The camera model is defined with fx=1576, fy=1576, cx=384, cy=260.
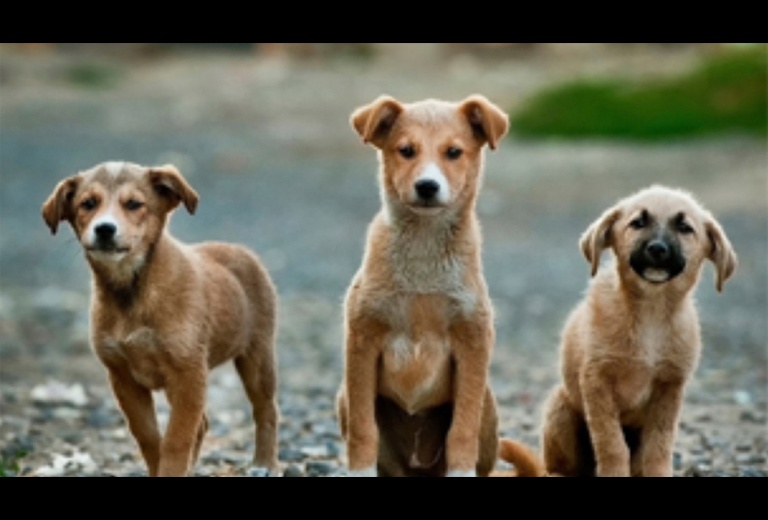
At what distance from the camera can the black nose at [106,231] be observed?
7055mm

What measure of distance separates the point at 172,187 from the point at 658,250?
2232 mm

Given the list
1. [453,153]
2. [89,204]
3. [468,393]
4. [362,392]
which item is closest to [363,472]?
[362,392]

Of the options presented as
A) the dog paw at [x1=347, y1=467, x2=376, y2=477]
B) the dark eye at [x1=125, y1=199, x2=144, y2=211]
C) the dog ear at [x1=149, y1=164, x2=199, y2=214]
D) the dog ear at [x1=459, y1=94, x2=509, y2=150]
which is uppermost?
the dog ear at [x1=459, y1=94, x2=509, y2=150]

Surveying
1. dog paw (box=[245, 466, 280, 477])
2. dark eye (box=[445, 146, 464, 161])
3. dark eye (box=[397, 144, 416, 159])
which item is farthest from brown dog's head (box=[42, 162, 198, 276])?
dog paw (box=[245, 466, 280, 477])

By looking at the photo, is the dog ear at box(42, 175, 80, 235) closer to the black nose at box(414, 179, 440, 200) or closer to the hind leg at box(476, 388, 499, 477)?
the black nose at box(414, 179, 440, 200)

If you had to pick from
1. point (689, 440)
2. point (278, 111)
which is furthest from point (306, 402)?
point (278, 111)

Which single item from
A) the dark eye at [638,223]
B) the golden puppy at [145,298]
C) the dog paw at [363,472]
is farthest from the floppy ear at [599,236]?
the golden puppy at [145,298]

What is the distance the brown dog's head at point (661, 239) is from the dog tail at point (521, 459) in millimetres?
1271

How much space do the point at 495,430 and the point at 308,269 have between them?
11964 millimetres

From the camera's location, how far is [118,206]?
719 cm

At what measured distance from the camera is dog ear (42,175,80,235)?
7.36 metres

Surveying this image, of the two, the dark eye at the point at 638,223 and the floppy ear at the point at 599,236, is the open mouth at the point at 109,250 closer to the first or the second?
the floppy ear at the point at 599,236

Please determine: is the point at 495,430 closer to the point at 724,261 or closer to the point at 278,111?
the point at 724,261

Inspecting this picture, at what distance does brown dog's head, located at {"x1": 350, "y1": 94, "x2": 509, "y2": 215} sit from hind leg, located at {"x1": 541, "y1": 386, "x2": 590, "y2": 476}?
4.31 ft
